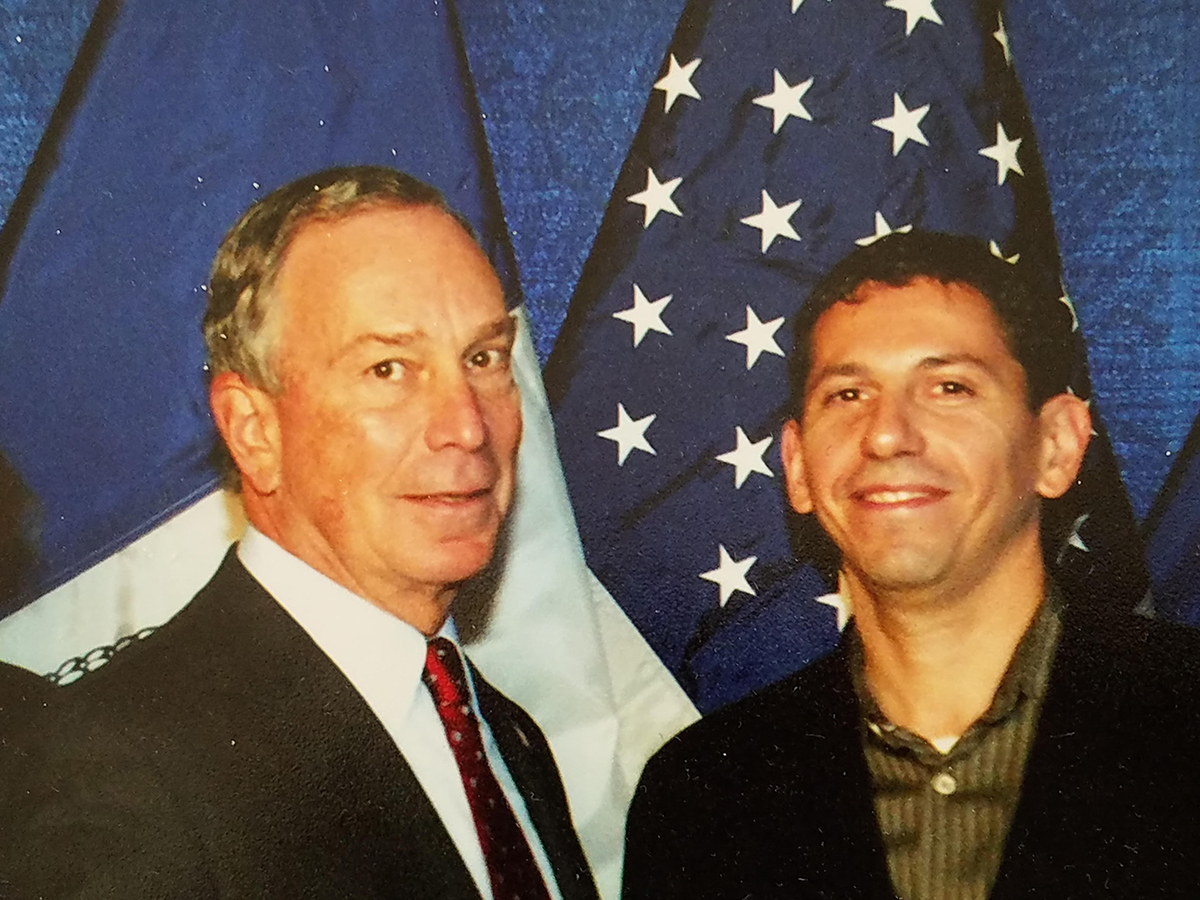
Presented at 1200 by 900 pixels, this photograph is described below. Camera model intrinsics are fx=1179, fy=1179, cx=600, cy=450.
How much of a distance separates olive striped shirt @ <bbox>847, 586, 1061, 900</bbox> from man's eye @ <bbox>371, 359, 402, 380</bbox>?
2.28 feet

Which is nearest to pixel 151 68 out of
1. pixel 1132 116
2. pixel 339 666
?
pixel 339 666

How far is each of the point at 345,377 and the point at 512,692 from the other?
43 centimetres

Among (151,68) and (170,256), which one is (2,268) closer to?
(170,256)

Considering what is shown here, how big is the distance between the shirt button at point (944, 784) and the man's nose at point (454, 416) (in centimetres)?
65

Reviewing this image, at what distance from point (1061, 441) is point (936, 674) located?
0.32 metres

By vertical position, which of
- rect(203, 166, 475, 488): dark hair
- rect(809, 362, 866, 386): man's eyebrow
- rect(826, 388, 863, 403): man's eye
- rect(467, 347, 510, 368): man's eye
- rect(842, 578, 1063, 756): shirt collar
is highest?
rect(203, 166, 475, 488): dark hair

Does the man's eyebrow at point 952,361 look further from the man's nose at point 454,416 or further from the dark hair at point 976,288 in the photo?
the man's nose at point 454,416

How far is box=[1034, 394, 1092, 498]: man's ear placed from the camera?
4.61 ft

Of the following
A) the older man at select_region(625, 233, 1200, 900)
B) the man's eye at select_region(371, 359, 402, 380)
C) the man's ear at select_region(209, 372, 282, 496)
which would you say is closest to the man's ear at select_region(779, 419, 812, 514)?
the older man at select_region(625, 233, 1200, 900)

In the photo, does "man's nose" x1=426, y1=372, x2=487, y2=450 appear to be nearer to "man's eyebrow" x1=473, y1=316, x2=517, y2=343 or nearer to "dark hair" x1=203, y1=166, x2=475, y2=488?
"man's eyebrow" x1=473, y1=316, x2=517, y2=343

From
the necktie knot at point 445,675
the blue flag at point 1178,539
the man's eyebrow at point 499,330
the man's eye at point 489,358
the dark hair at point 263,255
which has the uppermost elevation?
the dark hair at point 263,255

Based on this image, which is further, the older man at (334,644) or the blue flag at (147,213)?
the blue flag at (147,213)

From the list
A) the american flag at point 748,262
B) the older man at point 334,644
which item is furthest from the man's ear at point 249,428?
the american flag at point 748,262

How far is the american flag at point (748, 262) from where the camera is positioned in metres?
1.45
